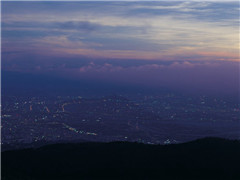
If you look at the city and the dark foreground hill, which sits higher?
the dark foreground hill

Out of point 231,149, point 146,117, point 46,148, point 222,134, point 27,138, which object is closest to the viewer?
point 231,149

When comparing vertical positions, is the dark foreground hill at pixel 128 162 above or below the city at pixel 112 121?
above

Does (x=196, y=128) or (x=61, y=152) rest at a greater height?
(x=61, y=152)

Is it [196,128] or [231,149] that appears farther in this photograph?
[196,128]

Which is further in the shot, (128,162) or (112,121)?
(112,121)

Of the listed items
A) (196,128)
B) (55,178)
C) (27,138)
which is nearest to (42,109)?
(27,138)

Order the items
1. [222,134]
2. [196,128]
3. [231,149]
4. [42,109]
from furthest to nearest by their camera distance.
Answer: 1. [42,109]
2. [196,128]
3. [222,134]
4. [231,149]

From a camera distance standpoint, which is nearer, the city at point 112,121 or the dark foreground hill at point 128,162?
the dark foreground hill at point 128,162

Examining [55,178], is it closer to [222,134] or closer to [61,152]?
[61,152]
